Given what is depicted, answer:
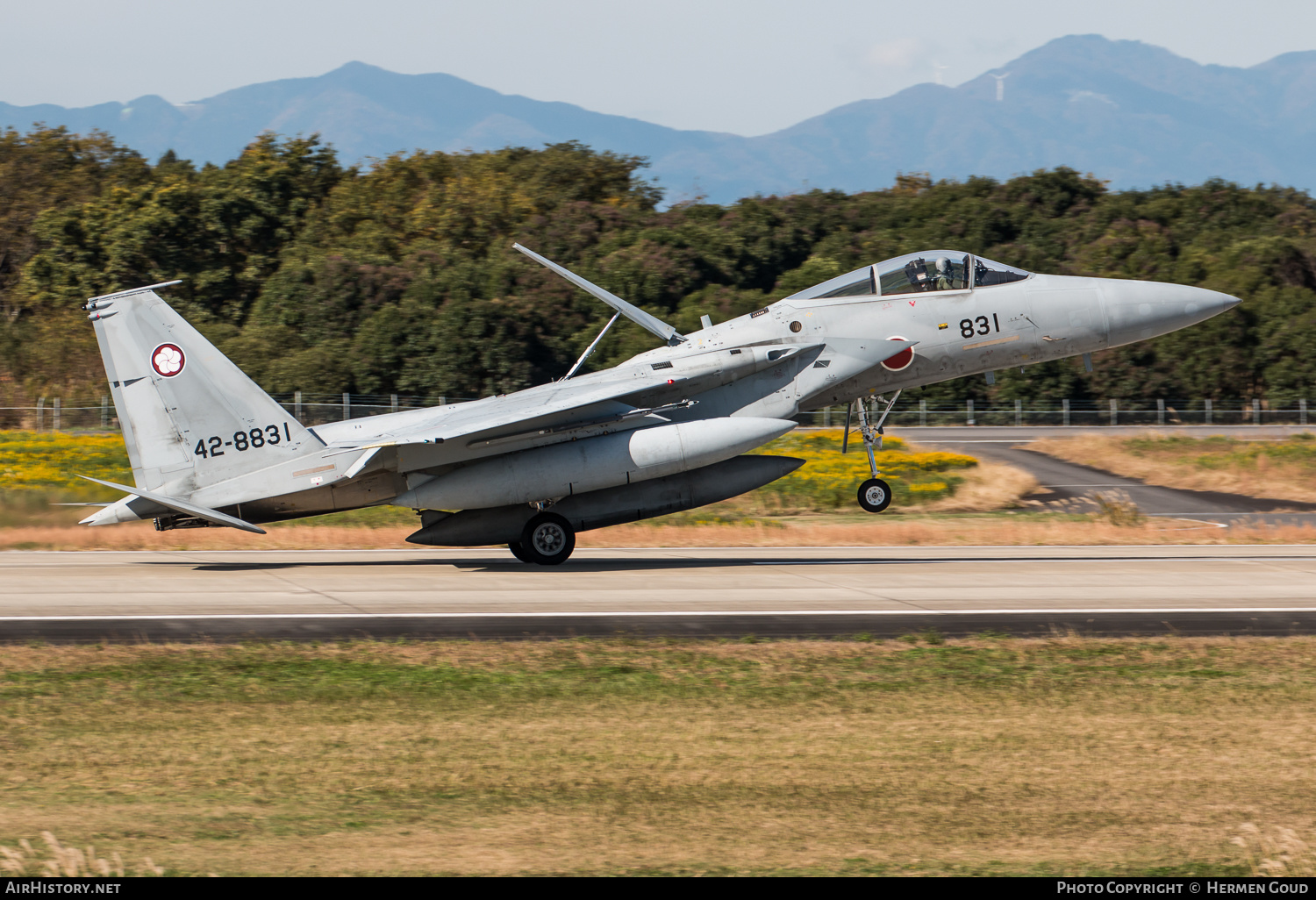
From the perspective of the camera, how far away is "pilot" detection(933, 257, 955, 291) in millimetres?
18281

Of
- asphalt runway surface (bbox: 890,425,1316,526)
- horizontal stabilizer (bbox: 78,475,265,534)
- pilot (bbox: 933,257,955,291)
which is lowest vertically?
asphalt runway surface (bbox: 890,425,1316,526)

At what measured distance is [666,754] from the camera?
838 centimetres

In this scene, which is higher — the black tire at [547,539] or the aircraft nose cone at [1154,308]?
the aircraft nose cone at [1154,308]

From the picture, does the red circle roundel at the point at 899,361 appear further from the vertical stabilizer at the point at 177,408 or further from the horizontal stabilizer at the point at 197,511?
the horizontal stabilizer at the point at 197,511

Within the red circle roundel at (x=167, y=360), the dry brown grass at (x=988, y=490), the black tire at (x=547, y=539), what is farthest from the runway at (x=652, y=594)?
the dry brown grass at (x=988, y=490)

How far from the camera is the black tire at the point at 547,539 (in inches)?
719

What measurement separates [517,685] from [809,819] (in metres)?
4.06

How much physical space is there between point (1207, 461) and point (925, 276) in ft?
78.4

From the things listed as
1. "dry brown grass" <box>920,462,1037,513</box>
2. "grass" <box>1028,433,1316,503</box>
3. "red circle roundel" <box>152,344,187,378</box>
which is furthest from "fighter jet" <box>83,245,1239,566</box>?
"grass" <box>1028,433,1316,503</box>

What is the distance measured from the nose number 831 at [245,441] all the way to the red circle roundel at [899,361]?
28.5 feet

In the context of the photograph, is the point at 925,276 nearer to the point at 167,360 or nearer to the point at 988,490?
the point at 167,360

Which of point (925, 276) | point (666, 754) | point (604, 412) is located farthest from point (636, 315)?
point (666, 754)

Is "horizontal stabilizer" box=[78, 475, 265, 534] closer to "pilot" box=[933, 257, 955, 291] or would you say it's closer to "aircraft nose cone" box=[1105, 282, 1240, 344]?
"pilot" box=[933, 257, 955, 291]

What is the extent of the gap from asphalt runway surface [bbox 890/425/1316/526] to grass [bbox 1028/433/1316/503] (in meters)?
0.87
